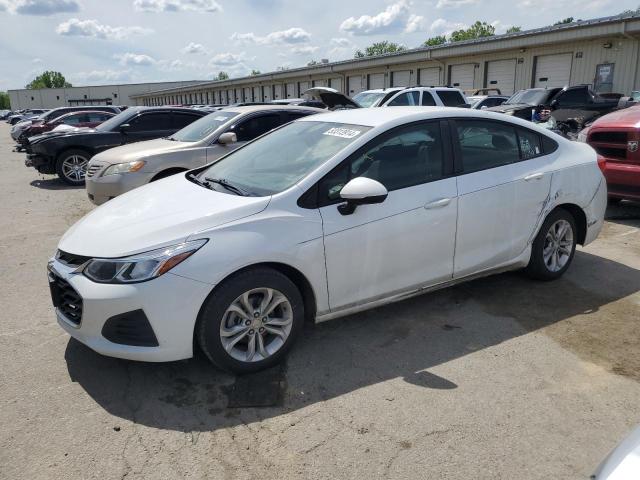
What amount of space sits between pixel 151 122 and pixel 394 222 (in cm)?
878

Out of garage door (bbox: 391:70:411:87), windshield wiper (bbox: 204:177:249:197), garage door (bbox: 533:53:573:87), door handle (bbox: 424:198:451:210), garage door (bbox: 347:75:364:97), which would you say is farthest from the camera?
garage door (bbox: 347:75:364:97)

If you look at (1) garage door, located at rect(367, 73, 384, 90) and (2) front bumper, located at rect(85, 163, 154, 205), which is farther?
(1) garage door, located at rect(367, 73, 384, 90)

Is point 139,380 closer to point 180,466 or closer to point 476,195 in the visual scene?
point 180,466

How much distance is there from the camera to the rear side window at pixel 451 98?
14984 millimetres

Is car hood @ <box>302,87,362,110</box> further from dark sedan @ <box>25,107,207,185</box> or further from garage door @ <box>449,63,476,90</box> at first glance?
garage door @ <box>449,63,476,90</box>

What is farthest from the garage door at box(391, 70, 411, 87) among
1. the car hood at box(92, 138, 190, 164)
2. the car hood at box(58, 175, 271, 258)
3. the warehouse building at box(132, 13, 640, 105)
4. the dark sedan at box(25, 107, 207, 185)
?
the car hood at box(58, 175, 271, 258)

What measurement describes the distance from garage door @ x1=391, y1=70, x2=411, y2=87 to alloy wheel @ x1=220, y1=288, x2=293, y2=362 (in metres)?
30.0

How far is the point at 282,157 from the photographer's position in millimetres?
4113

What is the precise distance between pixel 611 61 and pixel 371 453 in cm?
2323

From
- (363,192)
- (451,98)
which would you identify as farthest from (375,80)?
(363,192)

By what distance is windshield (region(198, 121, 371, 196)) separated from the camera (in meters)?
3.74

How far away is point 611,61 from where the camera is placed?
21172 mm

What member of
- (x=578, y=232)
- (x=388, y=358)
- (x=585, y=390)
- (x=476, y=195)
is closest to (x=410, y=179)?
(x=476, y=195)

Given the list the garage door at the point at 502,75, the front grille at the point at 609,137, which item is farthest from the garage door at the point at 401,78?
the front grille at the point at 609,137
